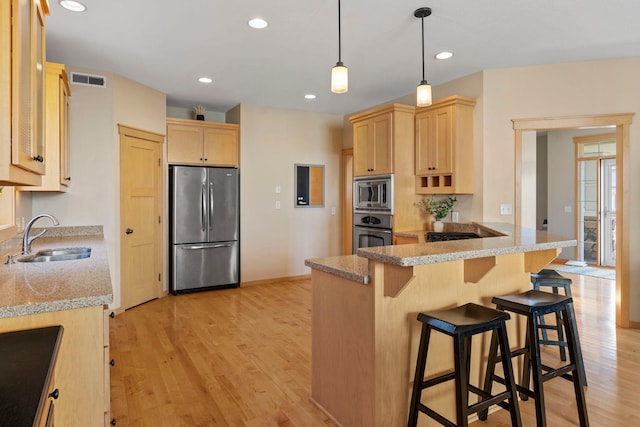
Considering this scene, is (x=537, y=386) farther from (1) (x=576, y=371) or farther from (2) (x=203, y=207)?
(2) (x=203, y=207)

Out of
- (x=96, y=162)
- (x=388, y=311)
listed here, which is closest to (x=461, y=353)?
(x=388, y=311)

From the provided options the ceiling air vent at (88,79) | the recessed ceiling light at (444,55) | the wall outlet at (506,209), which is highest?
the recessed ceiling light at (444,55)

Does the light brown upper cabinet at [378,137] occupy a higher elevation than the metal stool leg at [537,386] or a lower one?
higher

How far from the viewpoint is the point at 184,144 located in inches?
211

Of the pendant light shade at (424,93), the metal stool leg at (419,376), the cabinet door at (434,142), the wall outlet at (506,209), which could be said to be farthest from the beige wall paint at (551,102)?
the metal stool leg at (419,376)

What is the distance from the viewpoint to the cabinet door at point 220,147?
217 inches

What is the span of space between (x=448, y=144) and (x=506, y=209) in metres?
0.93

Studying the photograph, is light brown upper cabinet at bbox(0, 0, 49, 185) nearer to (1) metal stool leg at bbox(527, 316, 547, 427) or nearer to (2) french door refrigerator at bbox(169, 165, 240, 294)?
(1) metal stool leg at bbox(527, 316, 547, 427)

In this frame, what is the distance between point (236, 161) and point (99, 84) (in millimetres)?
1997

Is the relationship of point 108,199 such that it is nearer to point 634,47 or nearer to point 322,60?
point 322,60

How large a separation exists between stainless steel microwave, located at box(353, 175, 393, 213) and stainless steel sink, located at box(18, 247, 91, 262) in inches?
123

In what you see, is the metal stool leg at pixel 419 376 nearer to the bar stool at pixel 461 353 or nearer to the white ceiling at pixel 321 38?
the bar stool at pixel 461 353

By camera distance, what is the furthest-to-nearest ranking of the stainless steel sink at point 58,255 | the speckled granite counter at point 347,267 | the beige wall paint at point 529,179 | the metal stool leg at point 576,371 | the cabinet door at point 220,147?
the cabinet door at point 220,147 → the beige wall paint at point 529,179 → the stainless steel sink at point 58,255 → the metal stool leg at point 576,371 → the speckled granite counter at point 347,267

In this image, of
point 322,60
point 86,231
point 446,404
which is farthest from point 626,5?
point 86,231
